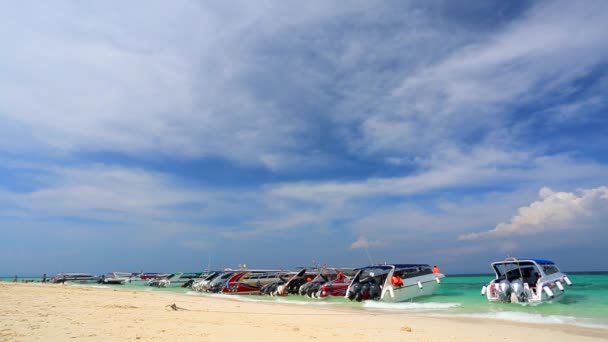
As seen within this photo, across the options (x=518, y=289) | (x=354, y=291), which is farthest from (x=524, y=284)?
(x=354, y=291)

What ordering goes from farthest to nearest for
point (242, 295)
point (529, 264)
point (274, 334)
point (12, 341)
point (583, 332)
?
point (242, 295)
point (529, 264)
point (583, 332)
point (274, 334)
point (12, 341)

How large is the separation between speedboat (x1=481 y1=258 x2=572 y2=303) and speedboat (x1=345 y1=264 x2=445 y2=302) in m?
3.95

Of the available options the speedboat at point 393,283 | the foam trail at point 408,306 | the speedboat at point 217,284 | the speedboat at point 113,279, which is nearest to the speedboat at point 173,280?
the speedboat at point 113,279

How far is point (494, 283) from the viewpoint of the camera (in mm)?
18688

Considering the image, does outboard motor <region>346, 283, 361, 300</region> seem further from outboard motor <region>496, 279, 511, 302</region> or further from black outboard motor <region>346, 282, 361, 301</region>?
outboard motor <region>496, 279, 511, 302</region>

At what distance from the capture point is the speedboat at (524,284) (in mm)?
17422

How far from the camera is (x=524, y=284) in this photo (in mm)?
17797

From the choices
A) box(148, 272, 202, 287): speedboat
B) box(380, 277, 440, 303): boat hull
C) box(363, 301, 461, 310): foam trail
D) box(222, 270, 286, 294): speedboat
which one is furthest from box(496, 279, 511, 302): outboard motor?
box(148, 272, 202, 287): speedboat

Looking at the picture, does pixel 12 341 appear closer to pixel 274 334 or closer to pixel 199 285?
pixel 274 334

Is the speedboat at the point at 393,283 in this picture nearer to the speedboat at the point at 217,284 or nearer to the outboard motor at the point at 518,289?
the outboard motor at the point at 518,289

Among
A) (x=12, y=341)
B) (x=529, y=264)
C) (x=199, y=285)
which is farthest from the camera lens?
(x=199, y=285)

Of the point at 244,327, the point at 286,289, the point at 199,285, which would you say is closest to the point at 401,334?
the point at 244,327

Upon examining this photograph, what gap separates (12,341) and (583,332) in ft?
44.9

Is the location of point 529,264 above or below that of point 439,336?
above
